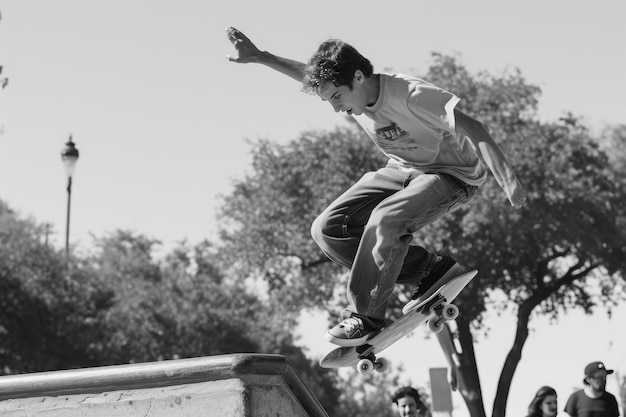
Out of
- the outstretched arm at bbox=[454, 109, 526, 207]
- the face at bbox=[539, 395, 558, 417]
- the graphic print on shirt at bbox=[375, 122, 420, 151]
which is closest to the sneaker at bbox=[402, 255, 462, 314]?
the graphic print on shirt at bbox=[375, 122, 420, 151]

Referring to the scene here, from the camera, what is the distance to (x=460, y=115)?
17.8ft

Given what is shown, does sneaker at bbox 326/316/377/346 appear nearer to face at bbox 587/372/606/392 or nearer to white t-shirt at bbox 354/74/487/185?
white t-shirt at bbox 354/74/487/185

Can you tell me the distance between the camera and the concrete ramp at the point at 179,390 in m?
3.93

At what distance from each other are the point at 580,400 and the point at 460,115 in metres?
4.63

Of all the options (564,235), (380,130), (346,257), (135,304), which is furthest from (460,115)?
(135,304)

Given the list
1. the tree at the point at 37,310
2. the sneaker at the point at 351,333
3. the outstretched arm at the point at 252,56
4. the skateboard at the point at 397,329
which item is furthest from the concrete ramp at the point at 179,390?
the tree at the point at 37,310

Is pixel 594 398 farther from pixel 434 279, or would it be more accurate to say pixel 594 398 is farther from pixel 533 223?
pixel 533 223

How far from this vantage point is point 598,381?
8.99 m

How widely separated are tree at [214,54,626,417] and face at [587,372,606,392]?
19.0 m

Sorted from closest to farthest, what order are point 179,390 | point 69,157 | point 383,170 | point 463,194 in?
point 179,390 → point 463,194 → point 383,170 → point 69,157

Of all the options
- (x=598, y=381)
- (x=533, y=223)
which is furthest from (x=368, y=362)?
(x=533, y=223)

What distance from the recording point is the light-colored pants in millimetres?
5785

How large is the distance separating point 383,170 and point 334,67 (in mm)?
771

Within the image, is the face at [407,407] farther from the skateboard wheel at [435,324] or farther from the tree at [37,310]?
the tree at [37,310]
